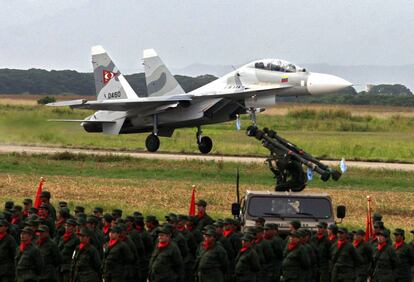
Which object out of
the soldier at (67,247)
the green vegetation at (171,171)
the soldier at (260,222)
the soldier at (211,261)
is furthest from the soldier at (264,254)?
the green vegetation at (171,171)

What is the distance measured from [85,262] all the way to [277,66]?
962 inches

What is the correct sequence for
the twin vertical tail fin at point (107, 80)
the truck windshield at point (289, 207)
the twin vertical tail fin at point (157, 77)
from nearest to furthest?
the truck windshield at point (289, 207)
the twin vertical tail fin at point (157, 77)
the twin vertical tail fin at point (107, 80)

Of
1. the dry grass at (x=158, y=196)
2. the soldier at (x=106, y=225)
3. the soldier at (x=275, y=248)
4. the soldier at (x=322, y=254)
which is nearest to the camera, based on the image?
the soldier at (x=275, y=248)

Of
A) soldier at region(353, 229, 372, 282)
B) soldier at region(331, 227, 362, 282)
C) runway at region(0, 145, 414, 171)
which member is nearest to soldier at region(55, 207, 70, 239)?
soldier at region(331, 227, 362, 282)

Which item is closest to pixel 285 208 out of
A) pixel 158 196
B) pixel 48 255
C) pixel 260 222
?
pixel 260 222

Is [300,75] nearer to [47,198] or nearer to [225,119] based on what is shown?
[225,119]

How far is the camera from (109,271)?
1432cm

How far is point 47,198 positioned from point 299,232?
252 inches

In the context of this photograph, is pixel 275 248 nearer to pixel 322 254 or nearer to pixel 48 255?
pixel 322 254

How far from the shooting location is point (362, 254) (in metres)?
15.0

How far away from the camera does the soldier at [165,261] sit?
13727 mm

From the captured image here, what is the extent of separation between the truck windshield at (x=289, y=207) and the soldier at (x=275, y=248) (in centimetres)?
196

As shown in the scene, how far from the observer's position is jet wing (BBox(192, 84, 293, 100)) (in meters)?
37.6

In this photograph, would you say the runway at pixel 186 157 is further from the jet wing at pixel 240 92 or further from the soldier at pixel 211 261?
the soldier at pixel 211 261
